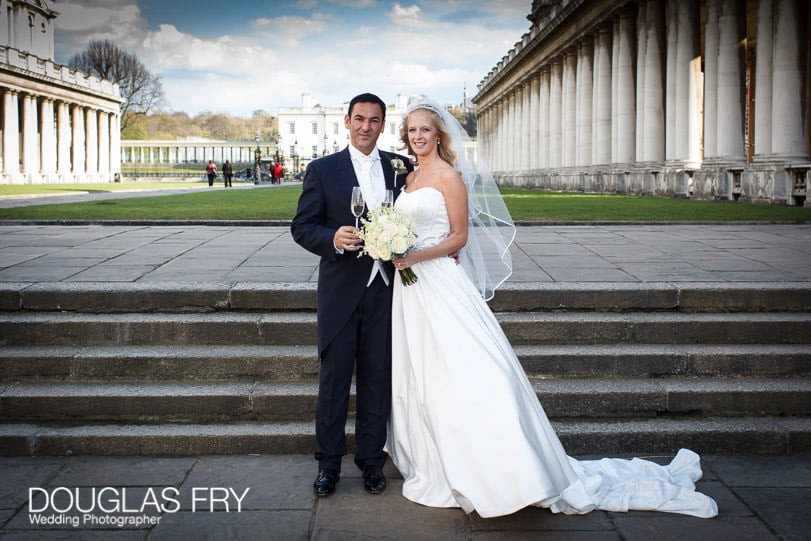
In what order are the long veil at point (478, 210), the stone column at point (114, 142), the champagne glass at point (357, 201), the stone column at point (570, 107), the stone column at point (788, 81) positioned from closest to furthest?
the champagne glass at point (357, 201) → the long veil at point (478, 210) → the stone column at point (788, 81) → the stone column at point (570, 107) → the stone column at point (114, 142)

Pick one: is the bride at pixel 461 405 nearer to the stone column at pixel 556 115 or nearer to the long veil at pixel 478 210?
the long veil at pixel 478 210

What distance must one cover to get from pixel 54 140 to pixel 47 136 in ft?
5.15

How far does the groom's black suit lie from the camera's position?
4.11 m

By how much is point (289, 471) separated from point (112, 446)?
3.91 ft

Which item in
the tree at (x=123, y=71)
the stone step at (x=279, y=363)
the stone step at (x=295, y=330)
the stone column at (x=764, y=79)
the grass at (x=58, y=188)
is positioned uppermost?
the tree at (x=123, y=71)

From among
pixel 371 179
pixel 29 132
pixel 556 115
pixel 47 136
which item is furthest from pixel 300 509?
pixel 47 136

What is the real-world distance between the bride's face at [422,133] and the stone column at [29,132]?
206ft

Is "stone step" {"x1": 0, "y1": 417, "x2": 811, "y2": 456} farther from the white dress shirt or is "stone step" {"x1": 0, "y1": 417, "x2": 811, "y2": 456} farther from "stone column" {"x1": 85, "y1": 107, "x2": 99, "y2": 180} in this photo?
"stone column" {"x1": 85, "y1": 107, "x2": 99, "y2": 180}

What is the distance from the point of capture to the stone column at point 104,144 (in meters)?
74.6

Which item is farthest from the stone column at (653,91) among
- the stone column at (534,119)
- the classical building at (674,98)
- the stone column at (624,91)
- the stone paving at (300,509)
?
the stone paving at (300,509)

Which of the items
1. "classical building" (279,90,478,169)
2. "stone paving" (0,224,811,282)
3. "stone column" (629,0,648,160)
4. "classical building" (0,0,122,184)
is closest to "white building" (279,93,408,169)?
"classical building" (279,90,478,169)

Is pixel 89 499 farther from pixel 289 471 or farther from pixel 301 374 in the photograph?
pixel 301 374

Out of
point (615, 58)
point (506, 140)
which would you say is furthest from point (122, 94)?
point (615, 58)

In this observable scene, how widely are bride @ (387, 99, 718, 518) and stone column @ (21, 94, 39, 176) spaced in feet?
206
